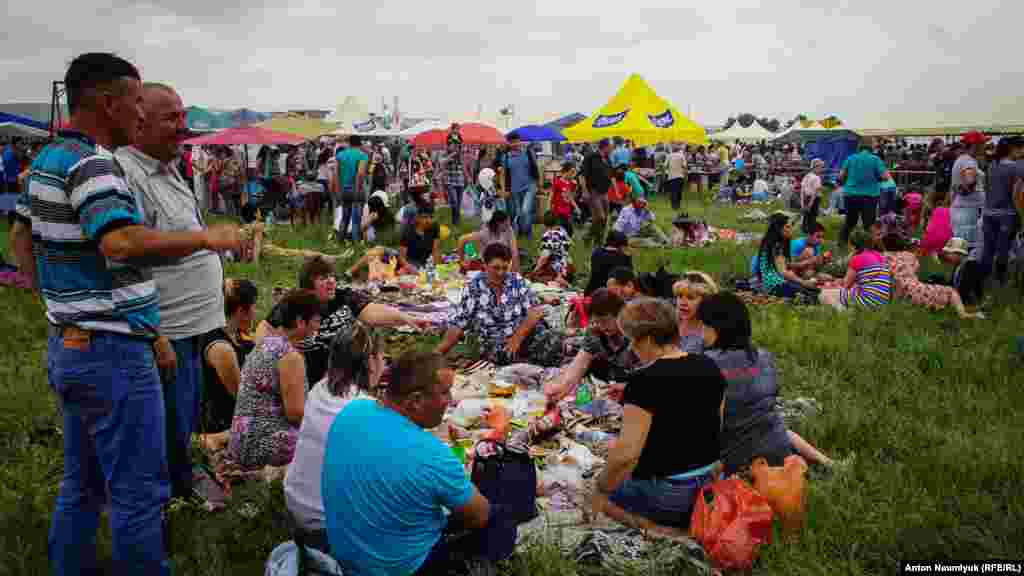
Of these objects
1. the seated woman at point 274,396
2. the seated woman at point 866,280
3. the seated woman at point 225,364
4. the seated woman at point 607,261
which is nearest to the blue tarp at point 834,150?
the seated woman at point 866,280

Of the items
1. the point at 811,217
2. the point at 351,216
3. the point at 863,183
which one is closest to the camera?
the point at 863,183

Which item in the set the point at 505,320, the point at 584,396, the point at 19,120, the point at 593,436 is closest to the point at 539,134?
the point at 505,320

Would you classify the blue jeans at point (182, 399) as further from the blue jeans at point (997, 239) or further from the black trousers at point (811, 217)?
the black trousers at point (811, 217)

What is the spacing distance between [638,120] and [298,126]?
9227 mm

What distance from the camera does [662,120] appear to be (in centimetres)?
1562

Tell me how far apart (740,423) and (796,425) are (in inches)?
45.3

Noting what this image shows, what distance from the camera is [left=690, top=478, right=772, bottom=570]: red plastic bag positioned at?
3.31 meters

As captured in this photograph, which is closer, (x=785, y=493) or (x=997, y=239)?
(x=785, y=493)

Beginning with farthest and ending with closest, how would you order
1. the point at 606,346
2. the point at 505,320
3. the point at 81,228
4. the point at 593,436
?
the point at 505,320
the point at 606,346
the point at 593,436
the point at 81,228

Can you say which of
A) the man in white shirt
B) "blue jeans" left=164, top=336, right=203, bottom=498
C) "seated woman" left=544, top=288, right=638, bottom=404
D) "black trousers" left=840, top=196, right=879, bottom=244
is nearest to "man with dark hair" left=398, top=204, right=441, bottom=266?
"seated woman" left=544, top=288, right=638, bottom=404

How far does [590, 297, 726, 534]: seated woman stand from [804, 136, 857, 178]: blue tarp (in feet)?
77.4

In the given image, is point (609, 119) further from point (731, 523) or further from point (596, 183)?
point (731, 523)

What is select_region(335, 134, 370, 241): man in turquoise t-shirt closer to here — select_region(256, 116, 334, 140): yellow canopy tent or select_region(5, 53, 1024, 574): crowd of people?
select_region(256, 116, 334, 140): yellow canopy tent

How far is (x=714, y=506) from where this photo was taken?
348 cm
